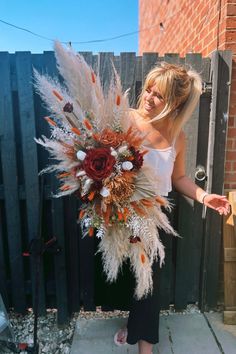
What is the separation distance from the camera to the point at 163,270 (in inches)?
93.4

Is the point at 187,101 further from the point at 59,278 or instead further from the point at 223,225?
the point at 59,278

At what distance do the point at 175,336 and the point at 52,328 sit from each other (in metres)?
0.97

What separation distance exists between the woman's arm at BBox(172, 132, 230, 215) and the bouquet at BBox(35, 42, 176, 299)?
0.44 m

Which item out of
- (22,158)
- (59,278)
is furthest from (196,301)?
(22,158)

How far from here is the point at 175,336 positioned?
2.16 metres

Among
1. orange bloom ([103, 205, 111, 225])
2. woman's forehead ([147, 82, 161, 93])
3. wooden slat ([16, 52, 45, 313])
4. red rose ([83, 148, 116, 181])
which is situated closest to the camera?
red rose ([83, 148, 116, 181])

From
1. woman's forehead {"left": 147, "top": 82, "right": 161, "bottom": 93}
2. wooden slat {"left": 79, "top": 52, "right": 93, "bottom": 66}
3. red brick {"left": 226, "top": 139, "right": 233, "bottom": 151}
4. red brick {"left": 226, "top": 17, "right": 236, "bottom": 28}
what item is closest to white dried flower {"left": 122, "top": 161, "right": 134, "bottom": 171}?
woman's forehead {"left": 147, "top": 82, "right": 161, "bottom": 93}

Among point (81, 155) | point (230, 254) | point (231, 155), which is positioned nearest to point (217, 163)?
point (231, 155)

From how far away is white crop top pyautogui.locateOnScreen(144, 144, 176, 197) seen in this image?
1605 mm

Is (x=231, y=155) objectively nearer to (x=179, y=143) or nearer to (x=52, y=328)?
(x=179, y=143)

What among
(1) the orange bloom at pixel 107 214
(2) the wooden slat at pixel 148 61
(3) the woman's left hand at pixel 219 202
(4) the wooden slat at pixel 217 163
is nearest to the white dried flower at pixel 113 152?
(1) the orange bloom at pixel 107 214

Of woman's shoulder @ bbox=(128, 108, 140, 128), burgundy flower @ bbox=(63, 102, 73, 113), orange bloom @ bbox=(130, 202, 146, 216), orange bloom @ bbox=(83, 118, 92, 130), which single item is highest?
burgundy flower @ bbox=(63, 102, 73, 113)

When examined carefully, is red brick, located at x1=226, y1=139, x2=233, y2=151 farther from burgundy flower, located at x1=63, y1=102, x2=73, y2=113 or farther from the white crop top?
burgundy flower, located at x1=63, y1=102, x2=73, y2=113

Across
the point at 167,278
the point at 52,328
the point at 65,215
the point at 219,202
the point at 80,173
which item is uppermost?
the point at 80,173
